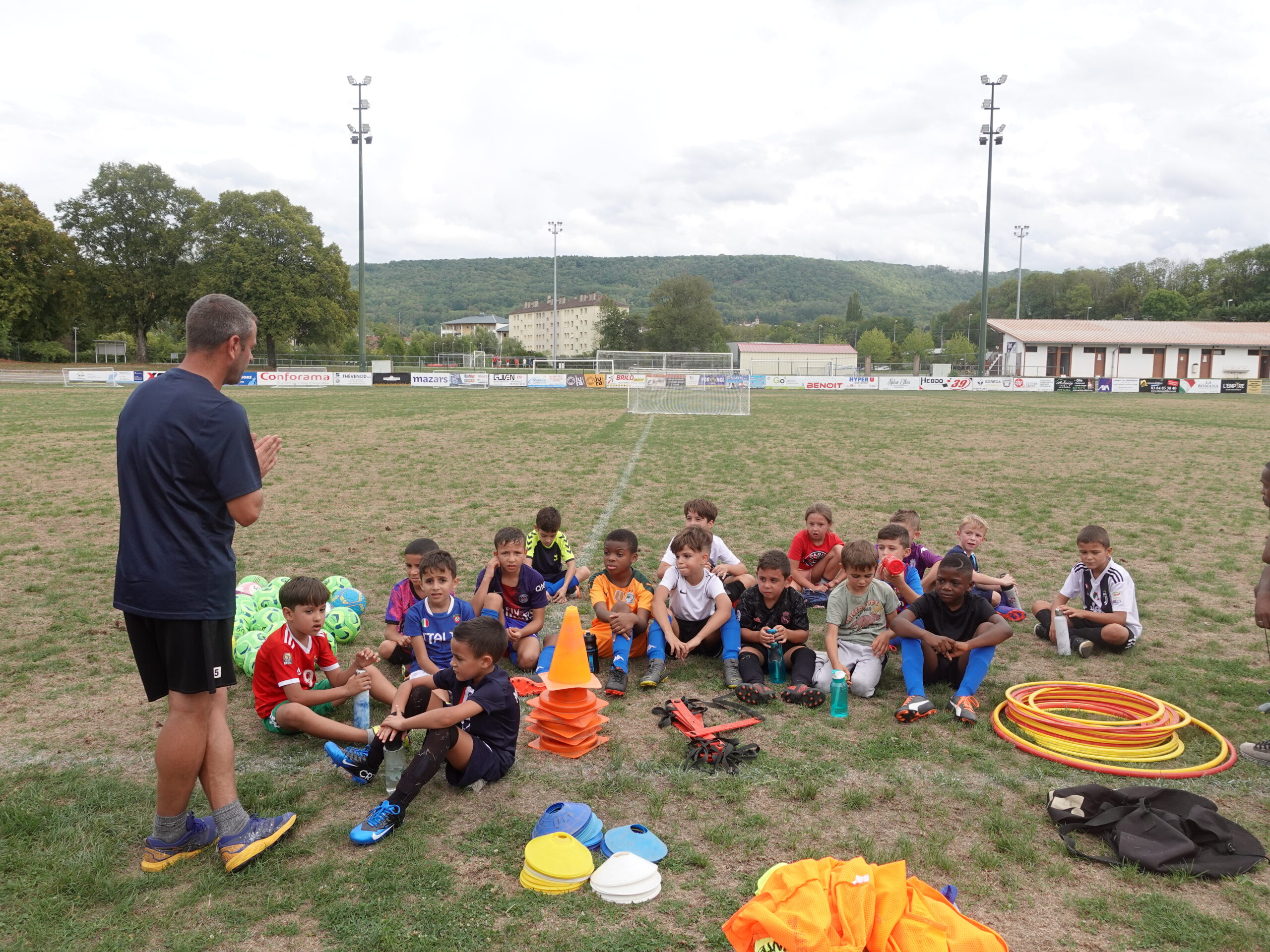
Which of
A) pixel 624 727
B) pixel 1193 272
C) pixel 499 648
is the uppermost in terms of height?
pixel 1193 272

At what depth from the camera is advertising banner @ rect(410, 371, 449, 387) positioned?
48.4 m

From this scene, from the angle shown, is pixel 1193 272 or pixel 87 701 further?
pixel 1193 272

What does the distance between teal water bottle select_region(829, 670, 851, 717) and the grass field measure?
71mm

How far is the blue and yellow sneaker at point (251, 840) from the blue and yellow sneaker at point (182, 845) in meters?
0.07

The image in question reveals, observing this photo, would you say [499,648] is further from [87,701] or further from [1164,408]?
[1164,408]

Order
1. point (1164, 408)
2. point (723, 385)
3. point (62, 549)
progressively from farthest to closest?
point (723, 385)
point (1164, 408)
point (62, 549)

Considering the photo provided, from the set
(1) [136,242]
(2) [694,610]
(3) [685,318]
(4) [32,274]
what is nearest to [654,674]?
(2) [694,610]

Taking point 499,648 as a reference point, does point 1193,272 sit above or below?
above

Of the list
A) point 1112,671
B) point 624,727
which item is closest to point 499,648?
point 624,727

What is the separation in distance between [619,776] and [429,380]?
47.2m

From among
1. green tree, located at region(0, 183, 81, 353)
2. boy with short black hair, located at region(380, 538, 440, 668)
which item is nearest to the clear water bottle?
boy with short black hair, located at region(380, 538, 440, 668)

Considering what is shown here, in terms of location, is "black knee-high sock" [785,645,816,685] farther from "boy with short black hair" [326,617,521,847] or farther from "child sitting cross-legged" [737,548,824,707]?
"boy with short black hair" [326,617,521,847]

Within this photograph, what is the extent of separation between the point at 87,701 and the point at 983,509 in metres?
10.0

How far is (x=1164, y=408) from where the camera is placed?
3198cm
